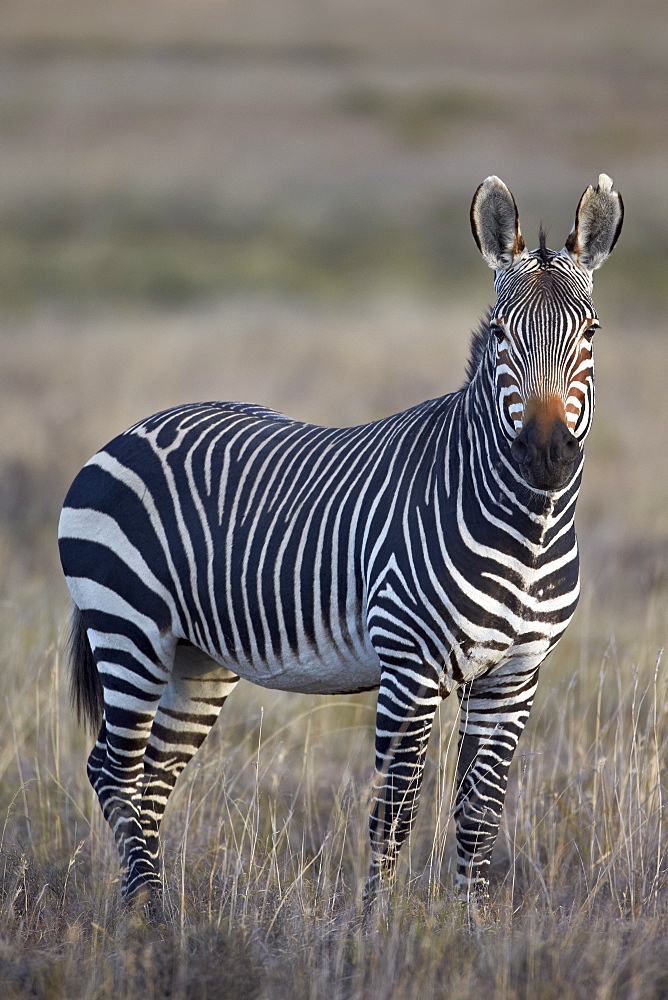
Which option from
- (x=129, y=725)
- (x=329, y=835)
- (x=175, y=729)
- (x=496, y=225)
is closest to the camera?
(x=496, y=225)

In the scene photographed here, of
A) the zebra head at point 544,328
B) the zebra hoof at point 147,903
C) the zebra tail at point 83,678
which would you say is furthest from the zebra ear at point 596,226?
the zebra hoof at point 147,903

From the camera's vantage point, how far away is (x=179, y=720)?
187 inches

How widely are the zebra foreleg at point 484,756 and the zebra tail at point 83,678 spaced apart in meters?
1.87

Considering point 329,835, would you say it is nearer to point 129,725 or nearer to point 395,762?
point 395,762

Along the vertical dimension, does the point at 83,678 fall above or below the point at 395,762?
above

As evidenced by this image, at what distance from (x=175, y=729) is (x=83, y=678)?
1.79 feet

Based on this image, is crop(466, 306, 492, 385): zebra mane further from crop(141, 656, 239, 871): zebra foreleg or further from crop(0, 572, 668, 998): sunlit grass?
crop(141, 656, 239, 871): zebra foreleg

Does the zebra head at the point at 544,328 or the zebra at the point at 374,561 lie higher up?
the zebra head at the point at 544,328

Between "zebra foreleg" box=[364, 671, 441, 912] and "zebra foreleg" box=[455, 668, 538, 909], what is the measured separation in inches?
11.9

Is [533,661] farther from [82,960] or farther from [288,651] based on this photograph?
[82,960]

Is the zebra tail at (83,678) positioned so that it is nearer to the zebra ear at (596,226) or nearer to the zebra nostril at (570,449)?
the zebra nostril at (570,449)

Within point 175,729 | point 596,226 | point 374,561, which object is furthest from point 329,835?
point 596,226

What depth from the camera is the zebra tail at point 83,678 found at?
4883 millimetres

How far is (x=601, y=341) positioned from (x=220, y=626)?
14.1 m
